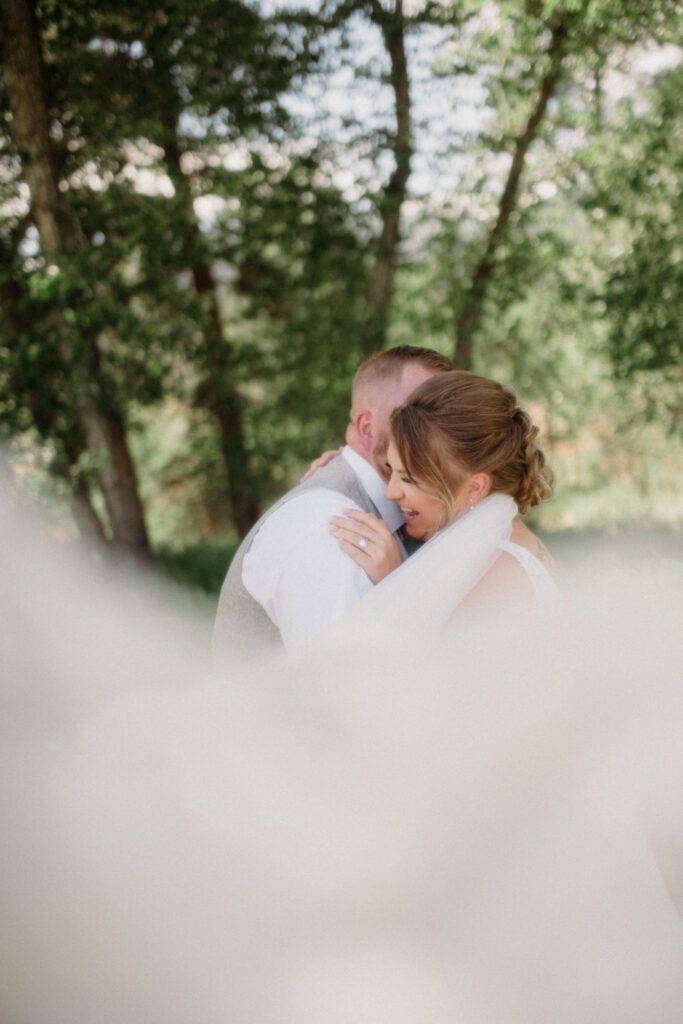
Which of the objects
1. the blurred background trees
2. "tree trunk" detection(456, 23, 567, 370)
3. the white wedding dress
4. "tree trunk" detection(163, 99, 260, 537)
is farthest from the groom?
"tree trunk" detection(456, 23, 567, 370)

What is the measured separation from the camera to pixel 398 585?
7.66ft

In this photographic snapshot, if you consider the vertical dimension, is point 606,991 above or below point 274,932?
below

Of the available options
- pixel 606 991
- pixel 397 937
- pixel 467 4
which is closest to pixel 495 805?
pixel 397 937

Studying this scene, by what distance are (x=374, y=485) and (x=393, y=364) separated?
504 mm

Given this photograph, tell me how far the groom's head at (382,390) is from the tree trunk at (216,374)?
776 centimetres

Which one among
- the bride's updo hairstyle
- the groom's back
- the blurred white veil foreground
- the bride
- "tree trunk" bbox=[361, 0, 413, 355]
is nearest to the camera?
the blurred white veil foreground

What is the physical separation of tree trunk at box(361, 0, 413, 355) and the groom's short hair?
8450 mm

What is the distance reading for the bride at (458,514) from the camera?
2.37 meters

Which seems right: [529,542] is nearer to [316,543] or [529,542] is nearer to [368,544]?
[368,544]

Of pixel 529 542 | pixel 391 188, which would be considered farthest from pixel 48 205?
pixel 529 542

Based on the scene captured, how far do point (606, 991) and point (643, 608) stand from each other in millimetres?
1296

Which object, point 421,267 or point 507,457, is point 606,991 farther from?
point 421,267

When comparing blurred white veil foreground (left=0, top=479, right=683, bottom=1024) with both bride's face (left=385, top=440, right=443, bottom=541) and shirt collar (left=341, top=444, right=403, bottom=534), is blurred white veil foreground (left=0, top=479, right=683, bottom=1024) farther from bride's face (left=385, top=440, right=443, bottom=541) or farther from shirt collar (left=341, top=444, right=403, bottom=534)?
shirt collar (left=341, top=444, right=403, bottom=534)

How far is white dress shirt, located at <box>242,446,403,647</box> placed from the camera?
2428 mm
